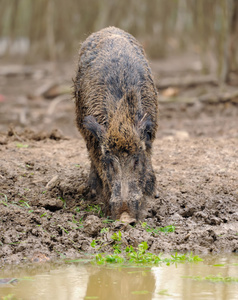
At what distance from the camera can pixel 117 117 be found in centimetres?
629

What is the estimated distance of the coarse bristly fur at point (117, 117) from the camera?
20.4 feet

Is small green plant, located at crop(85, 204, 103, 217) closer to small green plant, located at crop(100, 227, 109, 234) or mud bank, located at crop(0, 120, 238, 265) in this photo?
mud bank, located at crop(0, 120, 238, 265)

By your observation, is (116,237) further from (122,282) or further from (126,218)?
(122,282)

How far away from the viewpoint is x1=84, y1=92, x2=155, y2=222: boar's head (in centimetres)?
613

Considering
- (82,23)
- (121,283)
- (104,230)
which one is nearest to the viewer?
(121,283)

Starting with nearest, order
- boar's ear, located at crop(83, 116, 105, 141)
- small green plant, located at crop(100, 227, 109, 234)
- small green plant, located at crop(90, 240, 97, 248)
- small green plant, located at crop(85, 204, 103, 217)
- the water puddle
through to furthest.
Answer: the water puddle
small green plant, located at crop(90, 240, 97, 248)
small green plant, located at crop(100, 227, 109, 234)
boar's ear, located at crop(83, 116, 105, 141)
small green plant, located at crop(85, 204, 103, 217)

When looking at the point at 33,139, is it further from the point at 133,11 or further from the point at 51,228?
the point at 133,11

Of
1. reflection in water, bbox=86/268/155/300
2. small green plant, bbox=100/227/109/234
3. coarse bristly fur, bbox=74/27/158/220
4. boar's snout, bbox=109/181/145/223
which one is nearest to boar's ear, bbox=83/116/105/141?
coarse bristly fur, bbox=74/27/158/220

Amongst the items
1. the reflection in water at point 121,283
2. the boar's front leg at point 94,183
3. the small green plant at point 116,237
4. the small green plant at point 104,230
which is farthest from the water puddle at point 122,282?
the boar's front leg at point 94,183

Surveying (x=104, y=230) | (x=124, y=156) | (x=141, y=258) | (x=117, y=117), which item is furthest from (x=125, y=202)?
(x=117, y=117)

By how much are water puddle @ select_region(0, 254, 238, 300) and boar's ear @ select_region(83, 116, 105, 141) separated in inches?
64.9

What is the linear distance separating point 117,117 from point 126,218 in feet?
3.72

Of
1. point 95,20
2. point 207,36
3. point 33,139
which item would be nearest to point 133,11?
point 95,20

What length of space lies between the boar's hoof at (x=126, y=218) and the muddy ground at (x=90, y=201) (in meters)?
0.08
